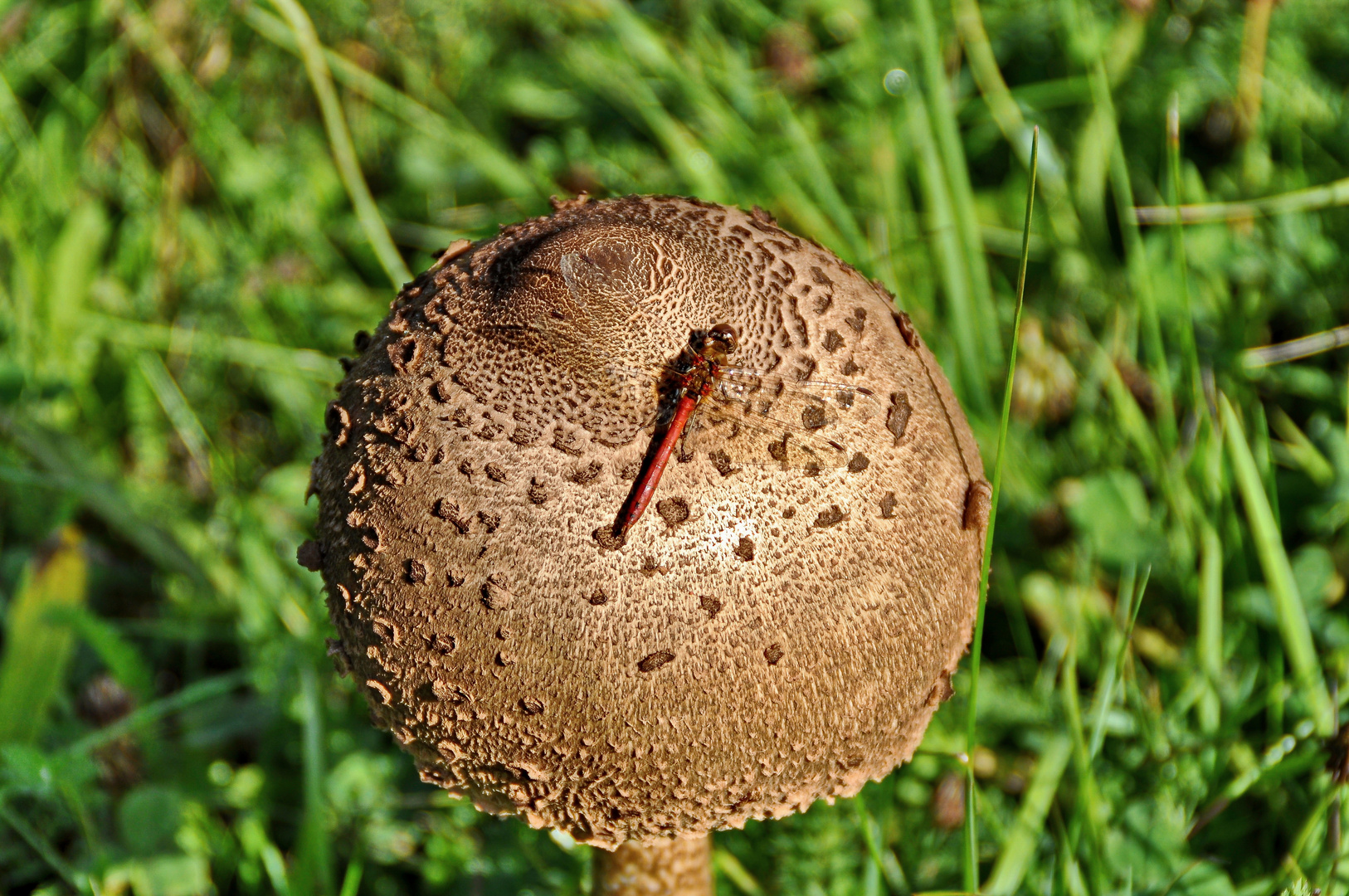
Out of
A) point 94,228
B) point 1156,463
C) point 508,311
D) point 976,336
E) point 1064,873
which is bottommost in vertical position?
point 1064,873

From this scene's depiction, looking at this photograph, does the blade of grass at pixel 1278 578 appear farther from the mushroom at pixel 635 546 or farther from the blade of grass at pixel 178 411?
the blade of grass at pixel 178 411

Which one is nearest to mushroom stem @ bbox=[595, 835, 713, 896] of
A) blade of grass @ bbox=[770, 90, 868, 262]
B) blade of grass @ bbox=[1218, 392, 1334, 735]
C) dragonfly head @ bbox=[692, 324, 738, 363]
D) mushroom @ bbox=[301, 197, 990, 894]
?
mushroom @ bbox=[301, 197, 990, 894]

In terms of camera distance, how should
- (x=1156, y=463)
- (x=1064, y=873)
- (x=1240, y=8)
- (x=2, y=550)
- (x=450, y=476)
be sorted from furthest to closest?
1. (x=1240, y=8)
2. (x=2, y=550)
3. (x=1156, y=463)
4. (x=1064, y=873)
5. (x=450, y=476)

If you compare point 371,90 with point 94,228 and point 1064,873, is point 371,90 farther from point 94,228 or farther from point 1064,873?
point 1064,873

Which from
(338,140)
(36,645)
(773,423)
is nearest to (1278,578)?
(773,423)

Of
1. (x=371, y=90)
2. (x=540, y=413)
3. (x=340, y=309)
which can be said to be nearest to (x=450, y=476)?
(x=540, y=413)

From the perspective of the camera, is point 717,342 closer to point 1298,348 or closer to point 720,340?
point 720,340

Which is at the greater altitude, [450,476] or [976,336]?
[450,476]

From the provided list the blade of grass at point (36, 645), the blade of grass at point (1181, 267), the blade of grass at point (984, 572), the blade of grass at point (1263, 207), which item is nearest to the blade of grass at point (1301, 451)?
the blade of grass at point (1181, 267)
